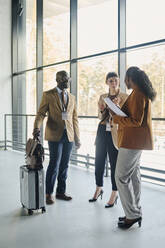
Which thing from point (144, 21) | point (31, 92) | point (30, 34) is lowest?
point (31, 92)

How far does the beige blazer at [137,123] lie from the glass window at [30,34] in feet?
17.1

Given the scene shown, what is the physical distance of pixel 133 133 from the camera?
231cm

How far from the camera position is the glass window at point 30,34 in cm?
707

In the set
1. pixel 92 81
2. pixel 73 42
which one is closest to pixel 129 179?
pixel 92 81

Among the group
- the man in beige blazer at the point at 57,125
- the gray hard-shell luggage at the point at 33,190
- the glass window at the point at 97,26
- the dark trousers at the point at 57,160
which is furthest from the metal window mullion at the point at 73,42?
the gray hard-shell luggage at the point at 33,190

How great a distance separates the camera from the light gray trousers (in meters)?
2.35

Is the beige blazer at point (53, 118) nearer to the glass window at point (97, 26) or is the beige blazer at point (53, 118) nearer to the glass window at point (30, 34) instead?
the glass window at point (97, 26)

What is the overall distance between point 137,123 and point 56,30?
178 inches

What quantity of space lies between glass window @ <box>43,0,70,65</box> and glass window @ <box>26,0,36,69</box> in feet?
2.04

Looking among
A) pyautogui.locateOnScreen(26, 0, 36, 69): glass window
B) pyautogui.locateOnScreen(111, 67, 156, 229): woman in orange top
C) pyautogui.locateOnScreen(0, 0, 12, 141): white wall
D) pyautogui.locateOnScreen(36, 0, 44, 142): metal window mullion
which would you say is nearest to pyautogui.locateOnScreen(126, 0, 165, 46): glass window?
pyautogui.locateOnScreen(111, 67, 156, 229): woman in orange top

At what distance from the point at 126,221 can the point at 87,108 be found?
3088 mm

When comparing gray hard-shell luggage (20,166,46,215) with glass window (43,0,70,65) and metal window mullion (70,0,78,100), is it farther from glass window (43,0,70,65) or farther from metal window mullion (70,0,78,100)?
glass window (43,0,70,65)

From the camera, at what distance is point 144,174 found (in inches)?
162

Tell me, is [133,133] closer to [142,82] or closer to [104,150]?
[142,82]
